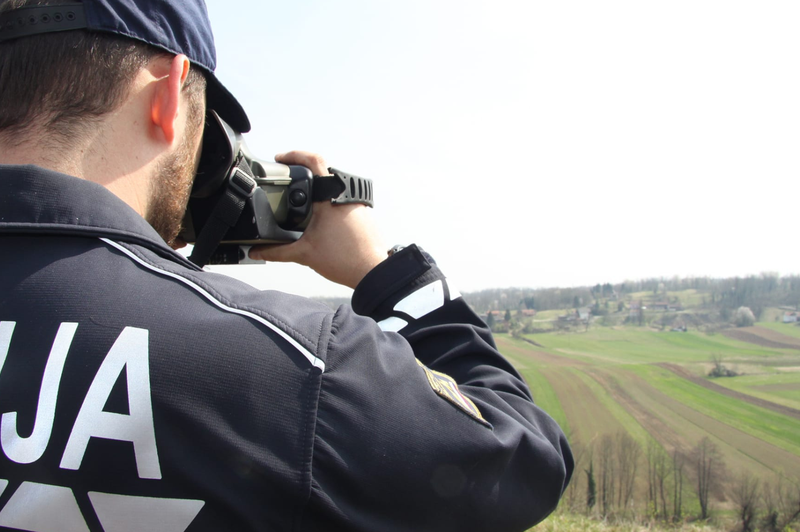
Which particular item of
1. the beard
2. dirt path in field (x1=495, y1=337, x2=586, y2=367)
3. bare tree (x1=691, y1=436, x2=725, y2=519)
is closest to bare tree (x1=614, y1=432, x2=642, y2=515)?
bare tree (x1=691, y1=436, x2=725, y2=519)

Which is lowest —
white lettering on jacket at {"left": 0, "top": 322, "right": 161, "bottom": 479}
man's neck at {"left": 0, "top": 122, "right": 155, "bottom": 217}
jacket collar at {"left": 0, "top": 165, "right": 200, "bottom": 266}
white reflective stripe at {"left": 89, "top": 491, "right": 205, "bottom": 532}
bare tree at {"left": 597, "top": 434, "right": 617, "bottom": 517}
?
bare tree at {"left": 597, "top": 434, "right": 617, "bottom": 517}

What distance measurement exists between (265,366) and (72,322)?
31 cm

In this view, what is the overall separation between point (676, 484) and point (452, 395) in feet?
62.5

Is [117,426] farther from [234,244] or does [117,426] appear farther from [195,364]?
[234,244]

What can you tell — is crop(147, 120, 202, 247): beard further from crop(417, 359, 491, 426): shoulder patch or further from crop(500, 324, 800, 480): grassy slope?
crop(500, 324, 800, 480): grassy slope

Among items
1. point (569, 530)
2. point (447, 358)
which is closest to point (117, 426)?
point (447, 358)

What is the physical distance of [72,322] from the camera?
0.85 metres

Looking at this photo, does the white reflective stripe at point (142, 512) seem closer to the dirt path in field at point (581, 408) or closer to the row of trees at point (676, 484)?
the row of trees at point (676, 484)

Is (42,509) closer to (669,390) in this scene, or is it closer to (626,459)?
(626,459)

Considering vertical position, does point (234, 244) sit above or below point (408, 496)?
above

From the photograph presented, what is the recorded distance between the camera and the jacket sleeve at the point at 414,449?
0.91m

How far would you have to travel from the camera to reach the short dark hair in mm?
1053

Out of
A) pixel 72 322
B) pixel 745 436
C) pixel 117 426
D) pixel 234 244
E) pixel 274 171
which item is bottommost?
pixel 745 436

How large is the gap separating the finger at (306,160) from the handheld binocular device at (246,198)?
0.07 feet
